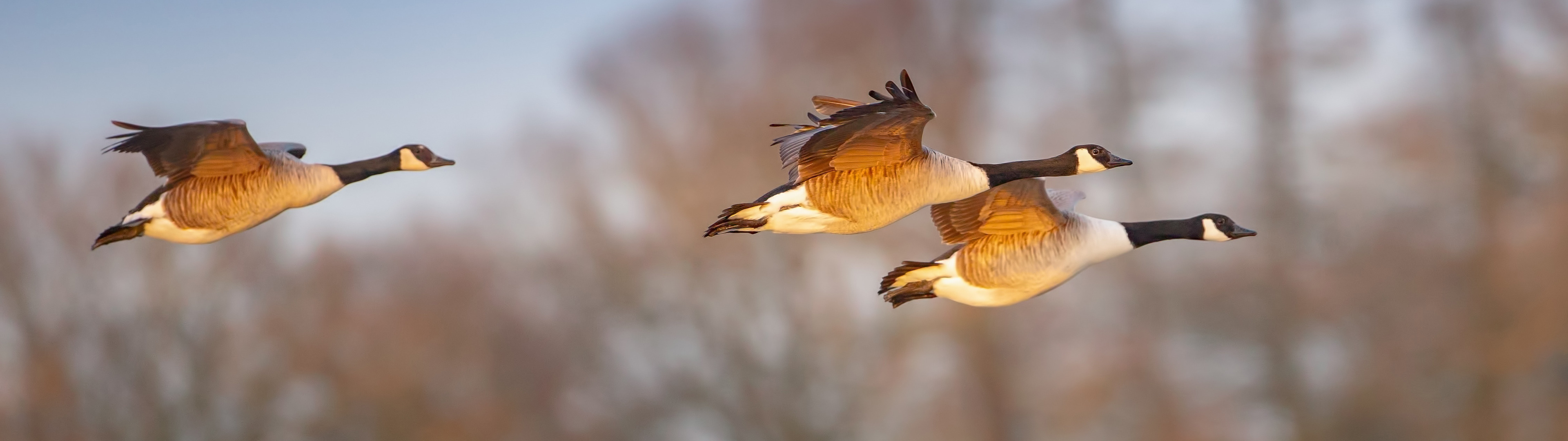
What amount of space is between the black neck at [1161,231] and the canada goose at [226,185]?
5.90ft

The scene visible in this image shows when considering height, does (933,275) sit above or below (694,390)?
above

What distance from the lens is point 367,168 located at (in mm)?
3252

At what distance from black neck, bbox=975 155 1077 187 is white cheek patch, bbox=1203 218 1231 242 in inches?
15.4

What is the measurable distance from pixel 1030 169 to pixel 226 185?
80.8 inches

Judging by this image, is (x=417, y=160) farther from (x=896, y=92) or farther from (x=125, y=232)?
(x=896, y=92)

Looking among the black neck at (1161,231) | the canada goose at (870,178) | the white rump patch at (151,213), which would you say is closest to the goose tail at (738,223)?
the canada goose at (870,178)

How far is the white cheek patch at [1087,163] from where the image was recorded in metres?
3.15

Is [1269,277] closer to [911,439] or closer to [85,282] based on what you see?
[911,439]

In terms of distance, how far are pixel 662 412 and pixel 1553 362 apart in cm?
687

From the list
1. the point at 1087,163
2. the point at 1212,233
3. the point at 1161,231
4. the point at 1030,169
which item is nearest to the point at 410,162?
the point at 1030,169

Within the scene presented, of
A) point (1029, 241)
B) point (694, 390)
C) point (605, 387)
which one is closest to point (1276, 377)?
point (694, 390)

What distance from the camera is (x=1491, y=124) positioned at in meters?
10.3

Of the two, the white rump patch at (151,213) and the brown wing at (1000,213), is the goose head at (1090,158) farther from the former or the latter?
the white rump patch at (151,213)

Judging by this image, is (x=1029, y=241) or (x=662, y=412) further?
(x=662, y=412)
